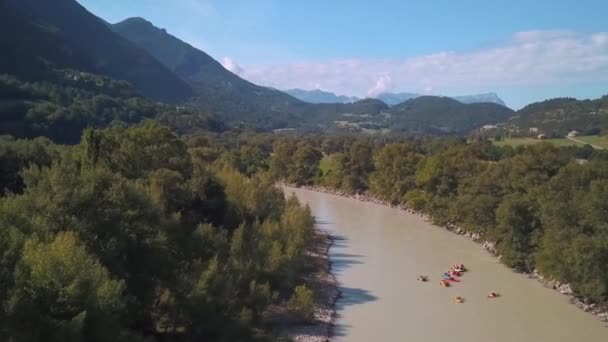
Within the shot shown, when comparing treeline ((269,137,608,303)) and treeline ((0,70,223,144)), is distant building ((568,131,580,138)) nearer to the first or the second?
treeline ((269,137,608,303))

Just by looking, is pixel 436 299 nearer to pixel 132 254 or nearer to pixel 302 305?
pixel 302 305

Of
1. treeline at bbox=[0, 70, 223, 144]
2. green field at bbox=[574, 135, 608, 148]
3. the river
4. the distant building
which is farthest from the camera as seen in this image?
the distant building

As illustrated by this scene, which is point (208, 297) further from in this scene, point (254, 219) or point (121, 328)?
point (254, 219)

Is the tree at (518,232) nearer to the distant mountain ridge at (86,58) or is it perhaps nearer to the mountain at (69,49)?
the distant mountain ridge at (86,58)

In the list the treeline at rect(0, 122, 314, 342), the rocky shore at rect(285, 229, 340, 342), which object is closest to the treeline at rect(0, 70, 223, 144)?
the treeline at rect(0, 122, 314, 342)

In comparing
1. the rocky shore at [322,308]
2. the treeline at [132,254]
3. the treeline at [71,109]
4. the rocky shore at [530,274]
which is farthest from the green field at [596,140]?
the treeline at [71,109]

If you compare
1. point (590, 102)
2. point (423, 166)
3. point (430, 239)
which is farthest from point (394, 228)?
point (590, 102)
